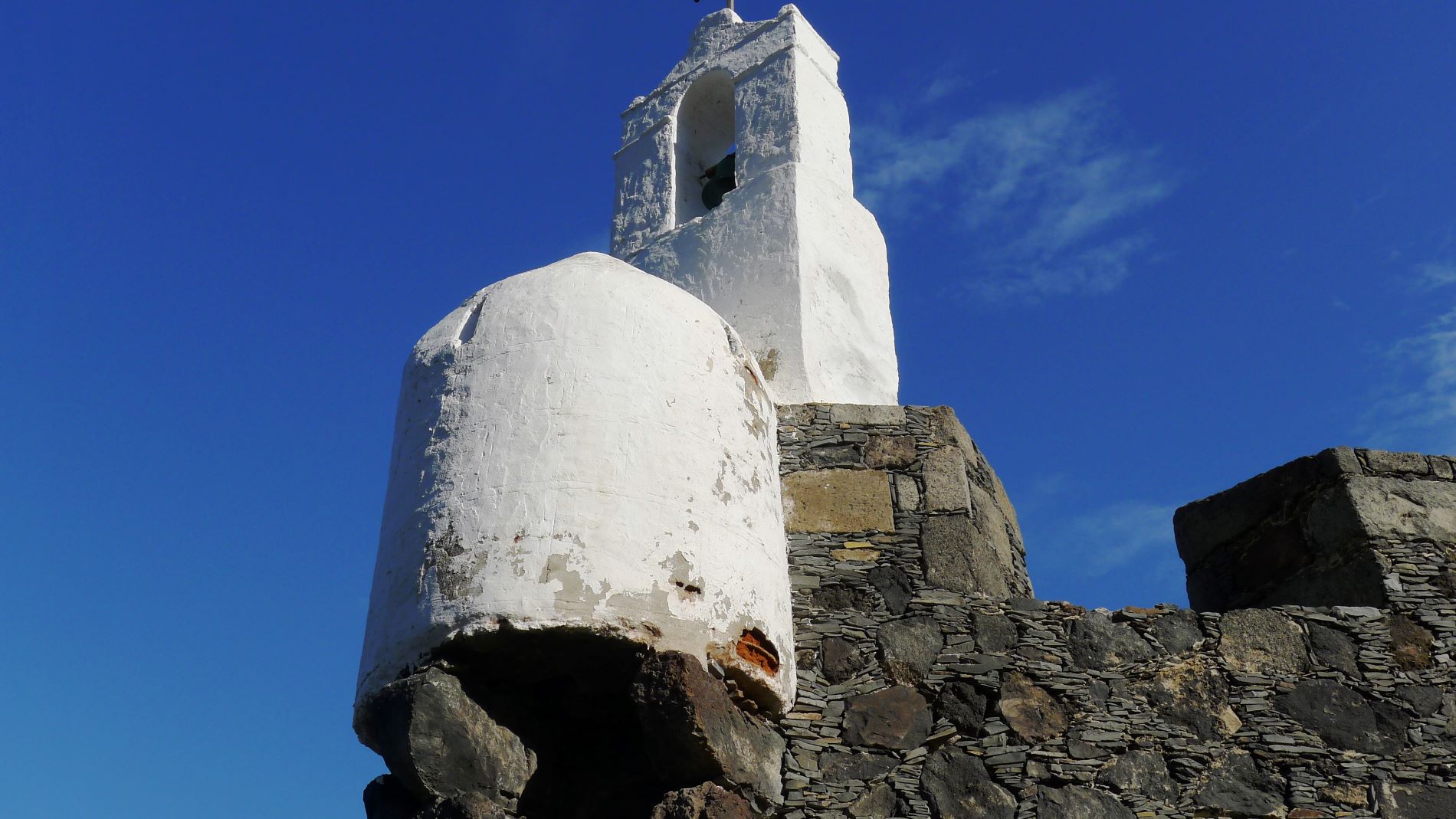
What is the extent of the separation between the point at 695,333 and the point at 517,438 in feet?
→ 2.91

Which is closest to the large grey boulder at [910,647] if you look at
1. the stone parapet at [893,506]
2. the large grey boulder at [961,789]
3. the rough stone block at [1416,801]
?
the stone parapet at [893,506]

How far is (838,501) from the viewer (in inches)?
239

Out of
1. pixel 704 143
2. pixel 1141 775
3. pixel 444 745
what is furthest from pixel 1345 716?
pixel 704 143

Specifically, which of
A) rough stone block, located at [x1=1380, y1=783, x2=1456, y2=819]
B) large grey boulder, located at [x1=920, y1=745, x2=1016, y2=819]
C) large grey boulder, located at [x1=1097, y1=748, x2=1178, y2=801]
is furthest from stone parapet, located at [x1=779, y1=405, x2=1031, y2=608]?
rough stone block, located at [x1=1380, y1=783, x2=1456, y2=819]

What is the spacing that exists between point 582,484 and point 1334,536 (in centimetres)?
313

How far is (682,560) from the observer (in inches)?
198

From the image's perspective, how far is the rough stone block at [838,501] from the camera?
598cm

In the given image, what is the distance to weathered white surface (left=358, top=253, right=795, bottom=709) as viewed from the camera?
4.89 metres

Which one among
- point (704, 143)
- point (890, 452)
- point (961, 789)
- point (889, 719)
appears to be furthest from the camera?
point (704, 143)

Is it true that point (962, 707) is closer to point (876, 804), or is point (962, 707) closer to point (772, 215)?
point (876, 804)

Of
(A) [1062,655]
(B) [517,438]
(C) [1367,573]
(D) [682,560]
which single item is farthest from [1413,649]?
(B) [517,438]

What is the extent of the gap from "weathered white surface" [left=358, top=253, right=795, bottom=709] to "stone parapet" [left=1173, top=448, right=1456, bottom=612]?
2216 mm

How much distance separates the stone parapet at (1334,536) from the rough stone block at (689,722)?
264 cm

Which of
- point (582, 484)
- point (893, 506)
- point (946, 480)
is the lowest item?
point (582, 484)
